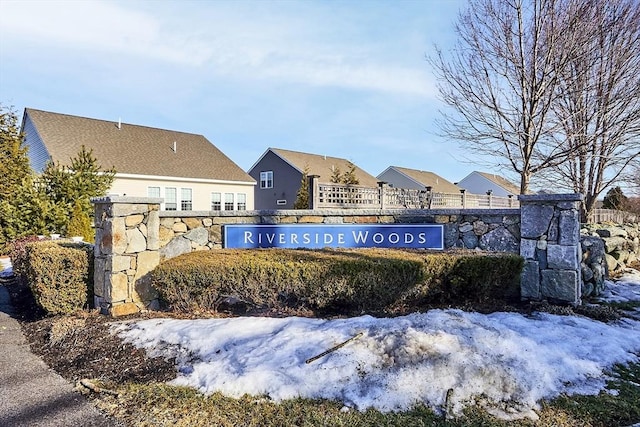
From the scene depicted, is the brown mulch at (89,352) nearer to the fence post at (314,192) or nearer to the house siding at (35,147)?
the fence post at (314,192)

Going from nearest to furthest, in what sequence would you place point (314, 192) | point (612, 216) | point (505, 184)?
point (314, 192) → point (612, 216) → point (505, 184)

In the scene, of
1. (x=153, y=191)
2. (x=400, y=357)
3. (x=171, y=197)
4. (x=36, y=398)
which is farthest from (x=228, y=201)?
(x=400, y=357)

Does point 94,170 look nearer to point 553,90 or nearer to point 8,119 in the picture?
point 8,119

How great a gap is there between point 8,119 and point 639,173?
54.8ft

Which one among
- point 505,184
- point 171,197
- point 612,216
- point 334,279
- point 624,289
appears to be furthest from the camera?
point 505,184

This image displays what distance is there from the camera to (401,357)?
3.48m

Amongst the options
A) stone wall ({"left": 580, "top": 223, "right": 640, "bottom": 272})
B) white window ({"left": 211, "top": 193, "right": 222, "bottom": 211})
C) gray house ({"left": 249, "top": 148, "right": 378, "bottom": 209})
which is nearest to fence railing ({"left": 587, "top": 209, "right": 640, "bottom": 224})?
stone wall ({"left": 580, "top": 223, "right": 640, "bottom": 272})

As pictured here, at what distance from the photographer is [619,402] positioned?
121 inches

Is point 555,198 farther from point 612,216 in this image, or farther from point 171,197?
point 171,197

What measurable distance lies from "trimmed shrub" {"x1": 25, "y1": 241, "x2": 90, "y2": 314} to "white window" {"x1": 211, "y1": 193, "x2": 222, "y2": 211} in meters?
16.2

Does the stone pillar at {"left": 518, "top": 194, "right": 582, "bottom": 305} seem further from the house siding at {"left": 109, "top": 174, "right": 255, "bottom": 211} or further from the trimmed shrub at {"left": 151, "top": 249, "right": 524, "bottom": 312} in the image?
the house siding at {"left": 109, "top": 174, "right": 255, "bottom": 211}

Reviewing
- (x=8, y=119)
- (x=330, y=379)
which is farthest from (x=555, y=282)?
(x=8, y=119)

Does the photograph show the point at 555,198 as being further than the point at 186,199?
No

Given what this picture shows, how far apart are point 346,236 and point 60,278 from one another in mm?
3752
